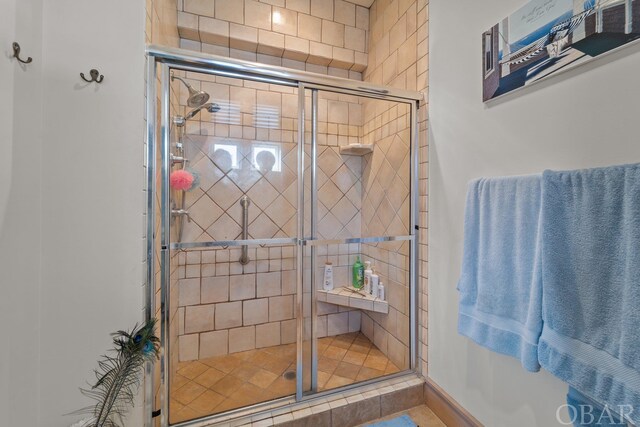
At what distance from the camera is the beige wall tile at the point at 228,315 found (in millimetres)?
1733

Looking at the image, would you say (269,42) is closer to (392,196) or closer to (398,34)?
(398,34)

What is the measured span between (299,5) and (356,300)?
7.64 ft

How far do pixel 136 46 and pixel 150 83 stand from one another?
0.47 feet

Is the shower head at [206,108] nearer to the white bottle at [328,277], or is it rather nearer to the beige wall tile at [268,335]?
the white bottle at [328,277]

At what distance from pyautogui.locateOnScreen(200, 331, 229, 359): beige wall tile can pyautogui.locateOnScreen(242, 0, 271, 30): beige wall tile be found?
2.25 metres

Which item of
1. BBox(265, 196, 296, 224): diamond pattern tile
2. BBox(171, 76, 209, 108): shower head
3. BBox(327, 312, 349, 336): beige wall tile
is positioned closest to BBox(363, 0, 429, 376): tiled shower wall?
BBox(327, 312, 349, 336): beige wall tile

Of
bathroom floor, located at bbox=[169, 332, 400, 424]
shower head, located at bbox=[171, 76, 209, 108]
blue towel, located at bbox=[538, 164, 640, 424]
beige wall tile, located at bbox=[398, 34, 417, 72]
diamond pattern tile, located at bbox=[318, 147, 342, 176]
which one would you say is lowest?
bathroom floor, located at bbox=[169, 332, 400, 424]

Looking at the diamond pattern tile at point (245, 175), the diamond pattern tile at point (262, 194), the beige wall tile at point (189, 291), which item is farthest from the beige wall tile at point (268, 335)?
the diamond pattern tile at point (245, 175)

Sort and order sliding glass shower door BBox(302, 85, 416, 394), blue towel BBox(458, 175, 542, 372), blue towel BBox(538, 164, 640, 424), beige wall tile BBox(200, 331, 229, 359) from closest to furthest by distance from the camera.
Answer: blue towel BBox(538, 164, 640, 424)
blue towel BBox(458, 175, 542, 372)
sliding glass shower door BBox(302, 85, 416, 394)
beige wall tile BBox(200, 331, 229, 359)

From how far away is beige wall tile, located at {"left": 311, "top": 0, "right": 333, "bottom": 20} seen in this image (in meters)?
2.09

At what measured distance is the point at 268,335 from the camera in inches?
70.8

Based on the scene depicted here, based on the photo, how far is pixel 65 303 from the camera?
40.2 inches

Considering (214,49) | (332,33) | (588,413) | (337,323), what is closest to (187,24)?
(214,49)

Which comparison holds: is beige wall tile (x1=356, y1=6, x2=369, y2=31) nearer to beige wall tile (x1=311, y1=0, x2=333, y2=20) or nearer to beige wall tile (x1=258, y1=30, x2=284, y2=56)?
beige wall tile (x1=311, y1=0, x2=333, y2=20)
